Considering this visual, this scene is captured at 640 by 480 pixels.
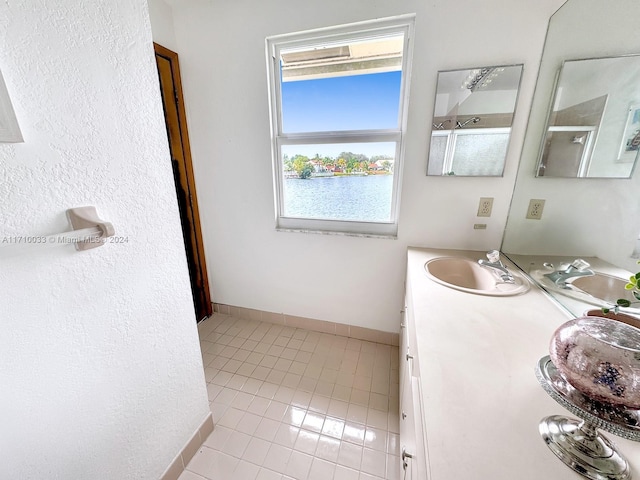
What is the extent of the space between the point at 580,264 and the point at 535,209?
1.44 ft

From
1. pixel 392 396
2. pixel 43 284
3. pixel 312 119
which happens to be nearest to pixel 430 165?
pixel 312 119

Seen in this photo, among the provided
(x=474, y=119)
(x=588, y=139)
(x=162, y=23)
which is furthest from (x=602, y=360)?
(x=162, y=23)

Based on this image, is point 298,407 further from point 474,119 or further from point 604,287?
point 474,119

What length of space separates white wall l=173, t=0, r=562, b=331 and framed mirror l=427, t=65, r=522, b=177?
0.17ft

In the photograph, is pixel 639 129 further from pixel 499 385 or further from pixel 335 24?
pixel 335 24

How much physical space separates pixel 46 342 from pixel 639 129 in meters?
1.88

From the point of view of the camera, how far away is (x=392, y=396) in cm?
155

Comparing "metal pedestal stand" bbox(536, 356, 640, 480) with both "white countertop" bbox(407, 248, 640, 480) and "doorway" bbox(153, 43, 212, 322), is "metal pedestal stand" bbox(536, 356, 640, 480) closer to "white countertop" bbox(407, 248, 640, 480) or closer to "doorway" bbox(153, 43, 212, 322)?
"white countertop" bbox(407, 248, 640, 480)

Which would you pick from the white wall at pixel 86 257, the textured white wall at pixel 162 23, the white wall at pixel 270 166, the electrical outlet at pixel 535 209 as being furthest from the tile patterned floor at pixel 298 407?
the textured white wall at pixel 162 23

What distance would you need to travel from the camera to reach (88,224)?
718 millimetres

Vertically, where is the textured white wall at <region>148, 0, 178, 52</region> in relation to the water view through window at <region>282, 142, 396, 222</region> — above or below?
above

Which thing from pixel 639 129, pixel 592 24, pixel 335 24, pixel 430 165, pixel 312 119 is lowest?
pixel 430 165

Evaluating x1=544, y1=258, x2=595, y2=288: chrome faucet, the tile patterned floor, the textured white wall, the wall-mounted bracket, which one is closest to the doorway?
the textured white wall

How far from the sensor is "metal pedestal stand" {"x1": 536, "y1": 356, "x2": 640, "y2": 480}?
449 mm
